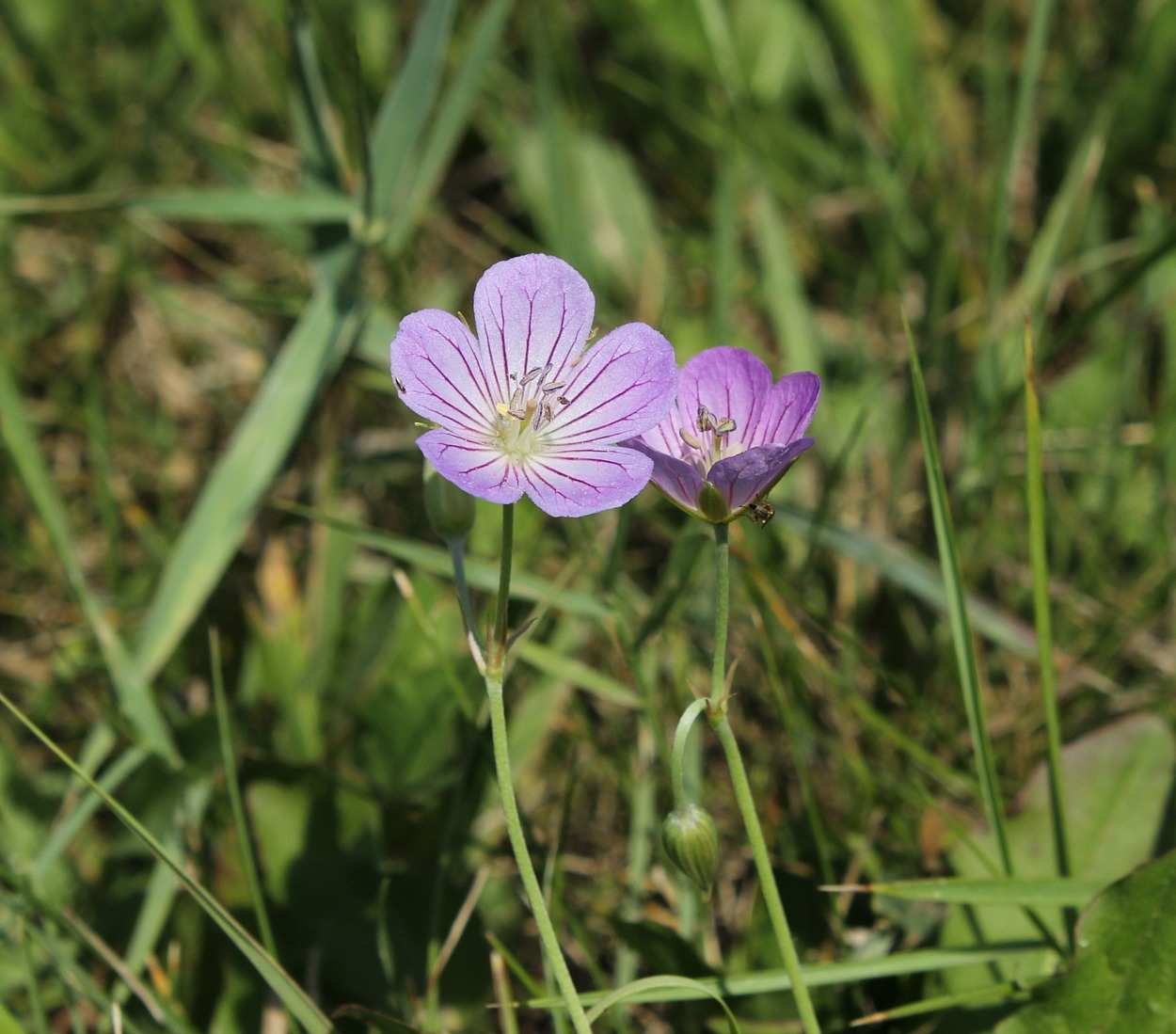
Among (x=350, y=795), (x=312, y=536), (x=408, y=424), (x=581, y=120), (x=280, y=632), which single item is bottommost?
(x=350, y=795)

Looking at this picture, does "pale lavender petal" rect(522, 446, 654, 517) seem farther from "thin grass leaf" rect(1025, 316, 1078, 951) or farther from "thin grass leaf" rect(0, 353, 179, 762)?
"thin grass leaf" rect(0, 353, 179, 762)

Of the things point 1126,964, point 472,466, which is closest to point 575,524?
point 472,466

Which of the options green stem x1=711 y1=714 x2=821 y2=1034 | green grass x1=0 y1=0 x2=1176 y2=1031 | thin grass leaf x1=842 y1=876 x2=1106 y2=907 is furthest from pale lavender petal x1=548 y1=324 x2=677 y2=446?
thin grass leaf x1=842 y1=876 x2=1106 y2=907

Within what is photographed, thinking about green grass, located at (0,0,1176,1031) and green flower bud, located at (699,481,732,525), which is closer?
green flower bud, located at (699,481,732,525)

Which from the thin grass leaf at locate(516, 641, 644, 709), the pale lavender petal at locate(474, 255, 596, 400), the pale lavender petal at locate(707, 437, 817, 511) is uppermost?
the pale lavender petal at locate(474, 255, 596, 400)

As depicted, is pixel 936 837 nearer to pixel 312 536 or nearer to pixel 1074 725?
pixel 1074 725

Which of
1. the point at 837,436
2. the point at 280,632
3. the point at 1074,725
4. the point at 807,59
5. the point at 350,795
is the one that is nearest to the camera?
the point at 350,795

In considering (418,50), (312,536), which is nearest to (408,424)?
(312,536)

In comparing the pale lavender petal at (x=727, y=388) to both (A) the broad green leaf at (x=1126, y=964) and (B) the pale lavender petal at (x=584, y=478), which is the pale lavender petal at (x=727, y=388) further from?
(A) the broad green leaf at (x=1126, y=964)

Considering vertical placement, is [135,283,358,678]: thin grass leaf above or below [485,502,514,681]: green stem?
above
